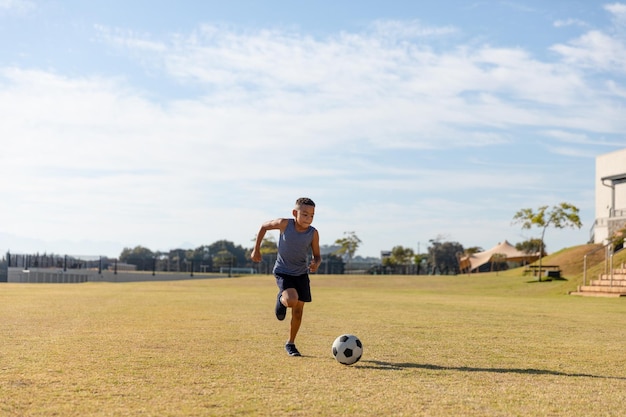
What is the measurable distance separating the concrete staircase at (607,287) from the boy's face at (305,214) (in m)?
25.5

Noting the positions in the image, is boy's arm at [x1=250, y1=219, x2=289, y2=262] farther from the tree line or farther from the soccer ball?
the tree line

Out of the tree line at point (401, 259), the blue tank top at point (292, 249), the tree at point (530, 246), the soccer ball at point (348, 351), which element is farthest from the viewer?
the tree at point (530, 246)

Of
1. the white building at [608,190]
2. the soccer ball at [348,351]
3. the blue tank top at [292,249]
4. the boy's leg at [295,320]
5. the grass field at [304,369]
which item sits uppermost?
the white building at [608,190]

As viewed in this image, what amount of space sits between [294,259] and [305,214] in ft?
2.06

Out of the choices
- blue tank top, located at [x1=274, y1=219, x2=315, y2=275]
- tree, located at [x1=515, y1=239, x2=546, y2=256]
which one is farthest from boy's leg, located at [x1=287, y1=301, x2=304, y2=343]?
tree, located at [x1=515, y1=239, x2=546, y2=256]

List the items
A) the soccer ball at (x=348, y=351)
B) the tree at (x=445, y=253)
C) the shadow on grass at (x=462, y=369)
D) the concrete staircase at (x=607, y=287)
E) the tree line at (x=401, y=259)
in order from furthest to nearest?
1. the tree at (x=445, y=253)
2. the tree line at (x=401, y=259)
3. the concrete staircase at (x=607, y=287)
4. the soccer ball at (x=348, y=351)
5. the shadow on grass at (x=462, y=369)

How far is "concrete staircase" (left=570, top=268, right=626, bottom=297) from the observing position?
3297cm

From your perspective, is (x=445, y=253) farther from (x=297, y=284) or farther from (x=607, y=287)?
(x=297, y=284)

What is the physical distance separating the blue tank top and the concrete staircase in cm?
2534

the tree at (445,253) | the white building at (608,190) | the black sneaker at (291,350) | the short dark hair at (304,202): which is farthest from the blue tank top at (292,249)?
the tree at (445,253)

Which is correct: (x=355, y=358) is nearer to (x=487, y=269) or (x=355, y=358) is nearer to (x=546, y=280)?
(x=546, y=280)

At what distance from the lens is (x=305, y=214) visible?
10.4m

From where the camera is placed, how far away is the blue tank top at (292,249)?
34.4 ft

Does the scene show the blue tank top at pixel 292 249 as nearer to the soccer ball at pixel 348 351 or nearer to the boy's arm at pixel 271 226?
the boy's arm at pixel 271 226
